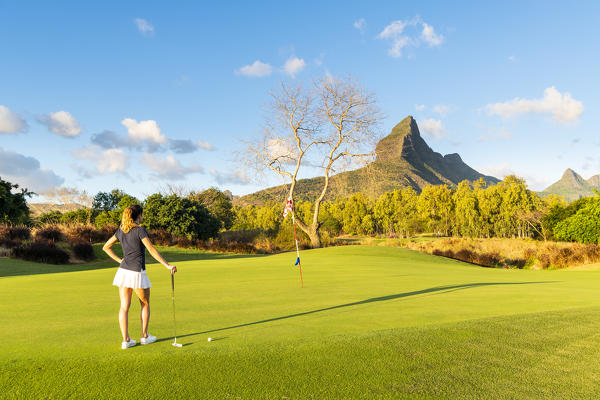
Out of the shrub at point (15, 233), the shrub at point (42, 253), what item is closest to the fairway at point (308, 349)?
the shrub at point (42, 253)

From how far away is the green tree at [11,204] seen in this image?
34312mm

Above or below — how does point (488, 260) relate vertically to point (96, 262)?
below

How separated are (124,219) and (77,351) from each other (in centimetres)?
168

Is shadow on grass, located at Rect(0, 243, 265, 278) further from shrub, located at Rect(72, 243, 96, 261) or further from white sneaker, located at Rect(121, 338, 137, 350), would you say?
white sneaker, located at Rect(121, 338, 137, 350)

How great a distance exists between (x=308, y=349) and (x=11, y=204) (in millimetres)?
39409

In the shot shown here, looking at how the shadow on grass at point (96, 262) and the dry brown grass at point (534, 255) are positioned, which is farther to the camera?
the dry brown grass at point (534, 255)

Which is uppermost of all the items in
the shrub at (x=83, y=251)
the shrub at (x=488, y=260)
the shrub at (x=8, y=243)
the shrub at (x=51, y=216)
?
the shrub at (x=51, y=216)

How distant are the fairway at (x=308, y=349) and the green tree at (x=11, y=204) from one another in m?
31.8

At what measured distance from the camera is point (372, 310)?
7.39 m

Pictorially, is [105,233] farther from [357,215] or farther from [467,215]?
[357,215]

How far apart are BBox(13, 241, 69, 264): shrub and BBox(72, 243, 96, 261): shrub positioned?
0.63 metres

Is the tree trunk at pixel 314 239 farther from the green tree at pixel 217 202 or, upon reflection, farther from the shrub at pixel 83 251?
the green tree at pixel 217 202

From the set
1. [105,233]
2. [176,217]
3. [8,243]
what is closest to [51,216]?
[105,233]

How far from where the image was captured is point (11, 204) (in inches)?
1377
